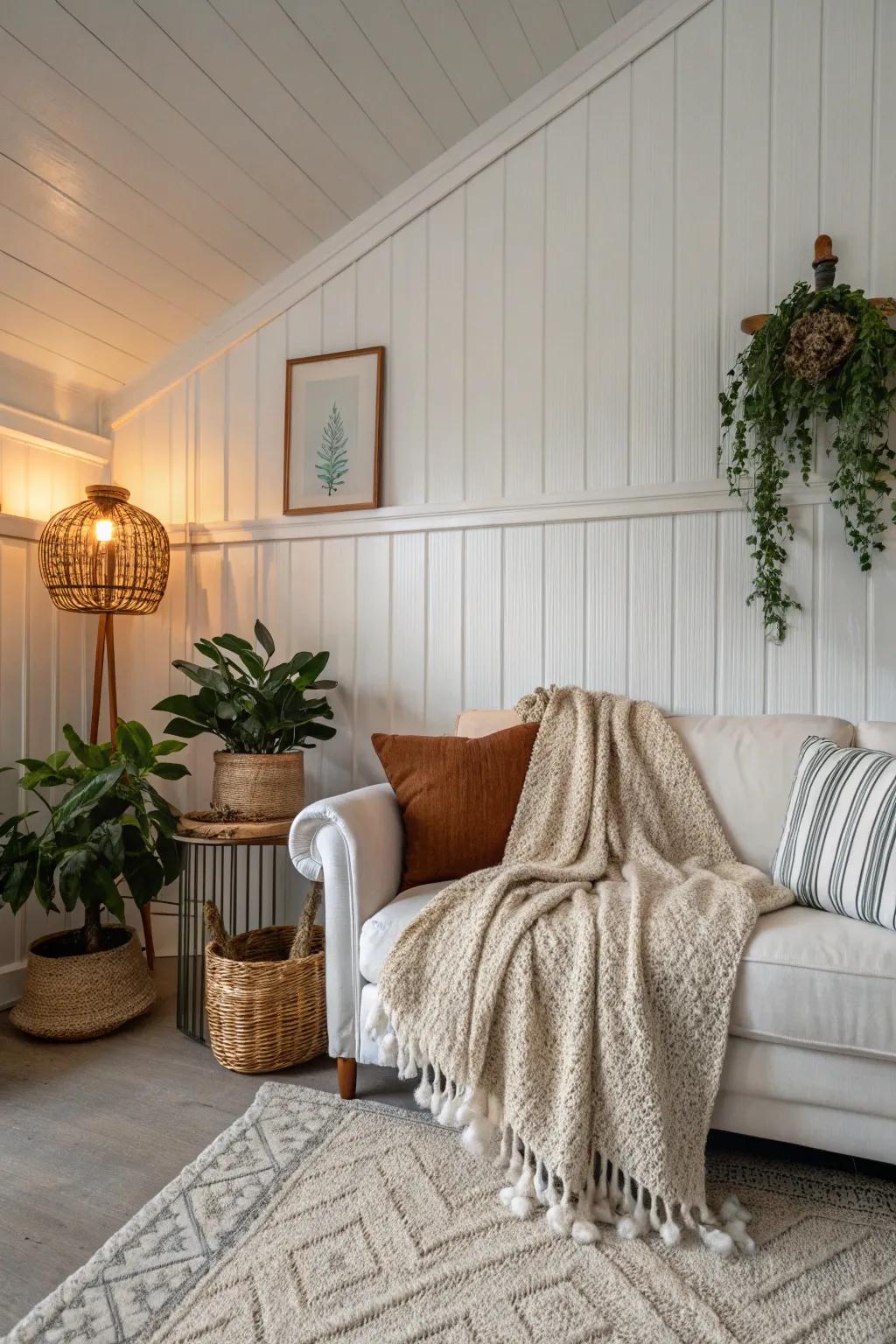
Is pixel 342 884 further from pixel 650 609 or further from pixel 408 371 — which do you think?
pixel 408 371

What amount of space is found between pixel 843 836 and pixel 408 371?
1.86m

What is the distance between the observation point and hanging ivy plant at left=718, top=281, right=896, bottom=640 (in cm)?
196

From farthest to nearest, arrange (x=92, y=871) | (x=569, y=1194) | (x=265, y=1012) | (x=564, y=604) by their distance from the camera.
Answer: (x=564, y=604), (x=92, y=871), (x=265, y=1012), (x=569, y=1194)

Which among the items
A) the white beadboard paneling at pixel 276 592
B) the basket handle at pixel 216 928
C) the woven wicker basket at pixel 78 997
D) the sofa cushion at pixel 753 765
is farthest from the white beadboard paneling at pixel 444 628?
the woven wicker basket at pixel 78 997

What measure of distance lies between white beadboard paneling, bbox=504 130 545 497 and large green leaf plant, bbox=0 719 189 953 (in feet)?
4.30

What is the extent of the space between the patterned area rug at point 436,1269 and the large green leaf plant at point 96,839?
30.3 inches

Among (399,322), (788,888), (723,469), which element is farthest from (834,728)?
(399,322)

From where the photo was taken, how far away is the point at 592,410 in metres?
2.39

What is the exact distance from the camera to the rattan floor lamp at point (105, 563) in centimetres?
245

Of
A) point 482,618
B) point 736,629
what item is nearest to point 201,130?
Answer: point 482,618

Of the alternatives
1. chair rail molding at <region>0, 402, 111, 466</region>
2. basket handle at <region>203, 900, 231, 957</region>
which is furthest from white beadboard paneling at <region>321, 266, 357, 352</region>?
basket handle at <region>203, 900, 231, 957</region>

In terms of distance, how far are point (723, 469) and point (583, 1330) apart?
76.6 inches

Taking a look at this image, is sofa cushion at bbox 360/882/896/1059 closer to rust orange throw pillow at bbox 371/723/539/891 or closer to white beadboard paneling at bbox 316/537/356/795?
rust orange throw pillow at bbox 371/723/539/891

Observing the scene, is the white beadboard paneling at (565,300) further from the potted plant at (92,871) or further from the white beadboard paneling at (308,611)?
the potted plant at (92,871)
